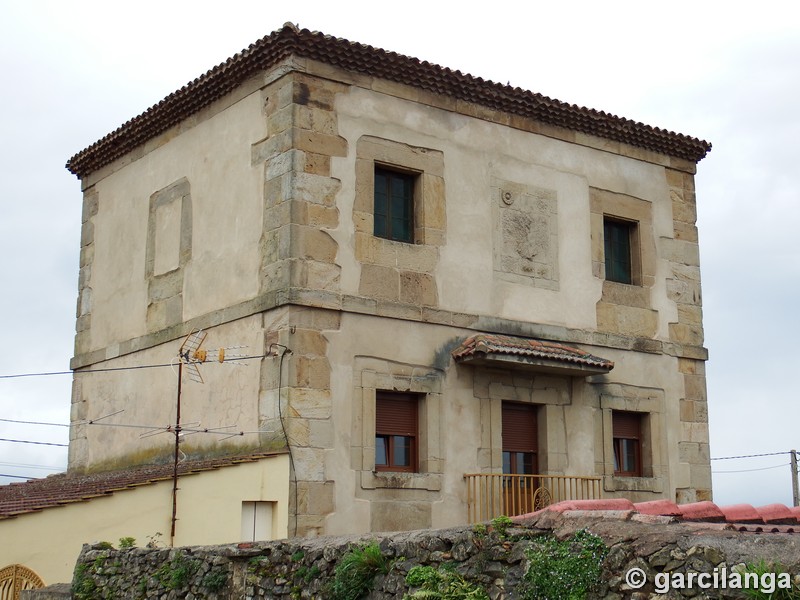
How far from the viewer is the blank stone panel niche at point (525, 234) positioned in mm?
15133

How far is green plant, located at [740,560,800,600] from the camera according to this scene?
205 inches

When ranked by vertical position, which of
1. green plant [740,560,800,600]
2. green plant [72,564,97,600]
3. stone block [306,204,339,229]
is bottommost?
green plant [72,564,97,600]

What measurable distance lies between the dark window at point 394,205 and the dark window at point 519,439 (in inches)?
105

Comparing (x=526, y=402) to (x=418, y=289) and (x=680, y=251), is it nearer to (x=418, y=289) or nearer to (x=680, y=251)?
(x=418, y=289)

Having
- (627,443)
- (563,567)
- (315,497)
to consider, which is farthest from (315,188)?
(563,567)

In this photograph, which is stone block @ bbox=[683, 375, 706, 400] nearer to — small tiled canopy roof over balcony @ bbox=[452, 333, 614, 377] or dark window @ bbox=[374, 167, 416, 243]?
small tiled canopy roof over balcony @ bbox=[452, 333, 614, 377]

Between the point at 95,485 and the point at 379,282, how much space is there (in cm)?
435

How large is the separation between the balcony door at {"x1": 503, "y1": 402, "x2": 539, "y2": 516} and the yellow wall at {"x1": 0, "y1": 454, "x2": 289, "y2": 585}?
329cm

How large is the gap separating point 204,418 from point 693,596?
9566 millimetres

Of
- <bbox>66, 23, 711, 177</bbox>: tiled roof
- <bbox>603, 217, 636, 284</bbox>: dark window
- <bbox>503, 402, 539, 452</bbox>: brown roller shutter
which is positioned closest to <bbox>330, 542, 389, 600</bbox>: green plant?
<bbox>503, 402, 539, 452</bbox>: brown roller shutter

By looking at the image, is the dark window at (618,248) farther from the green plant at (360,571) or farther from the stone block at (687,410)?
the green plant at (360,571)

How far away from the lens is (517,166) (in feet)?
51.1

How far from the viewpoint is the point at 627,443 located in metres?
16.0

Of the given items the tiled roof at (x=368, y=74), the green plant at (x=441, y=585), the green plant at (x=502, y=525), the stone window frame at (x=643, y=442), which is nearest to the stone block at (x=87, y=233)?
the tiled roof at (x=368, y=74)
